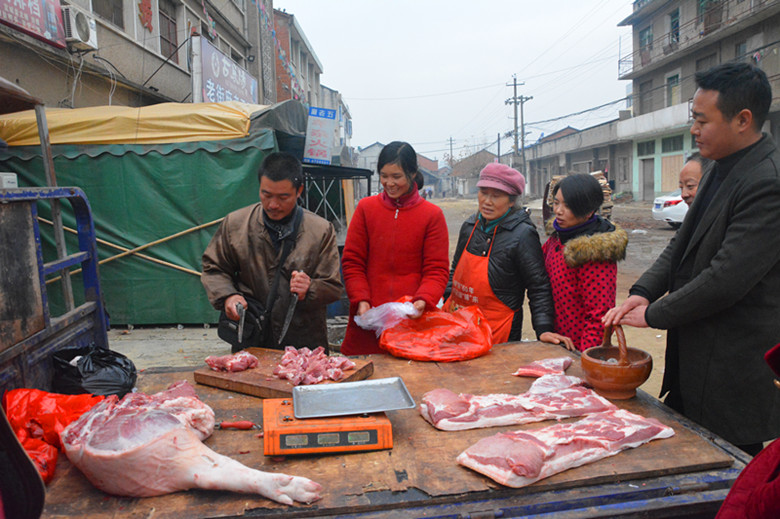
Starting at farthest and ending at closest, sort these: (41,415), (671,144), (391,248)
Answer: (671,144) < (391,248) < (41,415)

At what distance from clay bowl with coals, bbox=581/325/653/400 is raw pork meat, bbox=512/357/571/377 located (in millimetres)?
209

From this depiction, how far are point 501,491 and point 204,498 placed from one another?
0.91 m

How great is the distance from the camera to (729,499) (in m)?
1.19

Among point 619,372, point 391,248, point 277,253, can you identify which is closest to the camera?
point 619,372

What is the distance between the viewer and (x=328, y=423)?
1.74 meters

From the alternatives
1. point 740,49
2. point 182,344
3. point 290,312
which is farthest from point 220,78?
point 740,49

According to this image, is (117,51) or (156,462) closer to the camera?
(156,462)

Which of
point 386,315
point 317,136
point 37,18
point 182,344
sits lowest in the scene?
point 182,344

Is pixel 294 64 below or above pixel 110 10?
above

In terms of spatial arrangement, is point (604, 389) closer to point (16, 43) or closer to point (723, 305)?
point (723, 305)

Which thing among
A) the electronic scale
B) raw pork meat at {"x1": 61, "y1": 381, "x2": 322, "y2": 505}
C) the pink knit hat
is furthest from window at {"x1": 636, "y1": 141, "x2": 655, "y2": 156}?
raw pork meat at {"x1": 61, "y1": 381, "x2": 322, "y2": 505}

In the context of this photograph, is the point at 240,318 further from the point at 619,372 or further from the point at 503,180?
the point at 619,372

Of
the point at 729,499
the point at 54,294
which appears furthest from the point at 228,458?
the point at 54,294

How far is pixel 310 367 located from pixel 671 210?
16.9m
